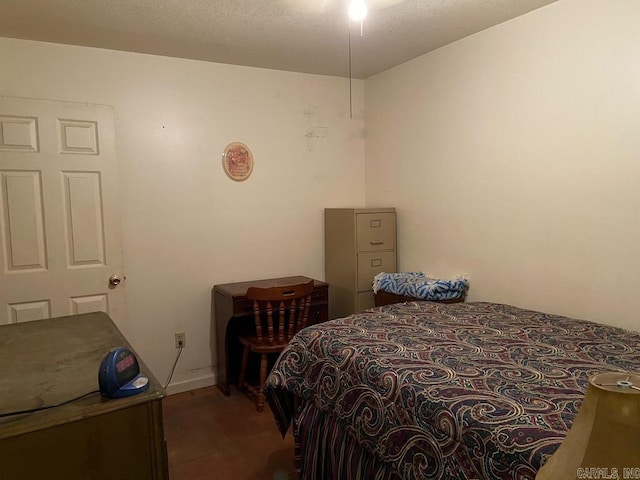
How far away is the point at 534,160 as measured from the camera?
2469mm

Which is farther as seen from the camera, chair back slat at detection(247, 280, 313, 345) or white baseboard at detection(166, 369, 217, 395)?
white baseboard at detection(166, 369, 217, 395)

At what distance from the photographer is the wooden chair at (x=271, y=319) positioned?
2.83m

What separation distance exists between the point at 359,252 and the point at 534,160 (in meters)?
1.35

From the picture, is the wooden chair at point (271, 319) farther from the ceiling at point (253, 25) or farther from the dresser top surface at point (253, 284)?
the ceiling at point (253, 25)

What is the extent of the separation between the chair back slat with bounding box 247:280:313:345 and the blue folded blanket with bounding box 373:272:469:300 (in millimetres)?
592

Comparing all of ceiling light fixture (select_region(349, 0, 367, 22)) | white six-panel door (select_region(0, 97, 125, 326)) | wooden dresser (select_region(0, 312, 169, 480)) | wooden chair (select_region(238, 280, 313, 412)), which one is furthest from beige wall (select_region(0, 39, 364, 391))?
wooden dresser (select_region(0, 312, 169, 480))

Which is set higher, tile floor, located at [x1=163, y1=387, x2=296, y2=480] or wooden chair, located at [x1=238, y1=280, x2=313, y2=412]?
wooden chair, located at [x1=238, y1=280, x2=313, y2=412]

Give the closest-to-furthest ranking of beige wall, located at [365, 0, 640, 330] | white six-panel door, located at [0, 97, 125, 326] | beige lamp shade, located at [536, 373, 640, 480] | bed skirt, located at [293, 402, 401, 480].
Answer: beige lamp shade, located at [536, 373, 640, 480]
bed skirt, located at [293, 402, 401, 480]
beige wall, located at [365, 0, 640, 330]
white six-panel door, located at [0, 97, 125, 326]

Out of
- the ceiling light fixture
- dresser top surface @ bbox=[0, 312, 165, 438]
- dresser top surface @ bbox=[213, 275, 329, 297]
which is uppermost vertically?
the ceiling light fixture

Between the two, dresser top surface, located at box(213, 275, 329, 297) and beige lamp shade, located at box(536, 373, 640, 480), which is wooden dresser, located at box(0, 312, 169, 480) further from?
dresser top surface, located at box(213, 275, 329, 297)

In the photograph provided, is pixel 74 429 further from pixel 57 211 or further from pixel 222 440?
pixel 57 211

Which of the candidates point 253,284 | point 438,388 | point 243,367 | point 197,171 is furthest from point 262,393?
point 438,388

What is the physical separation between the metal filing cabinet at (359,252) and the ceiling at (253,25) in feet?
3.79

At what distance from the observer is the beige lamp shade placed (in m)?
0.57
